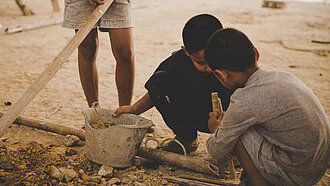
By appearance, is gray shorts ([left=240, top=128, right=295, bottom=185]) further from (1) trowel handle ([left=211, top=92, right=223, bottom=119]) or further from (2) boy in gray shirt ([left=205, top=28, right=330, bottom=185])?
(1) trowel handle ([left=211, top=92, right=223, bottom=119])

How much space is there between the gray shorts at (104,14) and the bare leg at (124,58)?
0.06 meters

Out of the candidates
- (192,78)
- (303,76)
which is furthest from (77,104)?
(303,76)

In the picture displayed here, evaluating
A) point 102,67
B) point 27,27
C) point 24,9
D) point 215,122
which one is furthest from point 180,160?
point 24,9

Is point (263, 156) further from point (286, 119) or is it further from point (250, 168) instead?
point (286, 119)

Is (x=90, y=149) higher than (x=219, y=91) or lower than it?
lower

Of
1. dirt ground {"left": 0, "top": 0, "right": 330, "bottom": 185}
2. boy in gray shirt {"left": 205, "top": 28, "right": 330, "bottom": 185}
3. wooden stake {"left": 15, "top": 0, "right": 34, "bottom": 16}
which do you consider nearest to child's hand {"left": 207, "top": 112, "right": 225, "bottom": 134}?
boy in gray shirt {"left": 205, "top": 28, "right": 330, "bottom": 185}

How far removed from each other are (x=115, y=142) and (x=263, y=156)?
83 centimetres

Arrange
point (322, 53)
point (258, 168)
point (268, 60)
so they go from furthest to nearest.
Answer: point (322, 53) → point (268, 60) → point (258, 168)

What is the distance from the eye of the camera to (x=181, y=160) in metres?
1.91

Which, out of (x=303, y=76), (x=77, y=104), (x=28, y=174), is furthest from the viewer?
(x=303, y=76)

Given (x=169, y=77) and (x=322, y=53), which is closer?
(x=169, y=77)

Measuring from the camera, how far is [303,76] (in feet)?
13.1

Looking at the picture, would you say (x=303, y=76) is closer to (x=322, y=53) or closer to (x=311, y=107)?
(x=322, y=53)

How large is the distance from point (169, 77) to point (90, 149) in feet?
2.18
